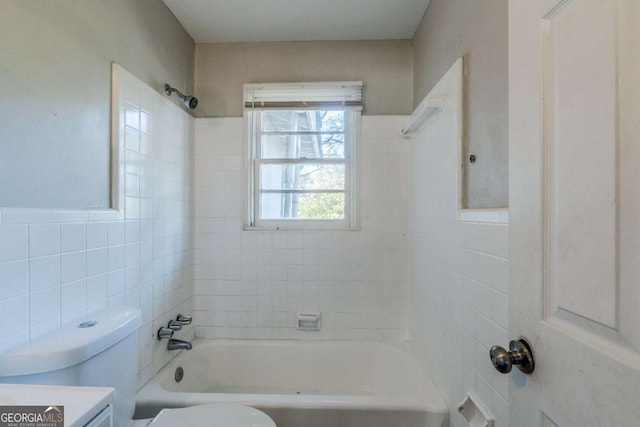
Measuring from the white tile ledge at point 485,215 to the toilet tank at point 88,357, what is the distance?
1291 millimetres

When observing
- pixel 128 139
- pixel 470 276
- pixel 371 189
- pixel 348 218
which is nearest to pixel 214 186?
pixel 128 139

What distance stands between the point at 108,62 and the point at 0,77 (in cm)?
49

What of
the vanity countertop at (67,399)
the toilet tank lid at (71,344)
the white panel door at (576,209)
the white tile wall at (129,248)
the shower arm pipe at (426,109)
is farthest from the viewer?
the shower arm pipe at (426,109)

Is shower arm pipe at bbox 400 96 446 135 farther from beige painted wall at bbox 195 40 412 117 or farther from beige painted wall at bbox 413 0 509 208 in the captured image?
beige painted wall at bbox 195 40 412 117

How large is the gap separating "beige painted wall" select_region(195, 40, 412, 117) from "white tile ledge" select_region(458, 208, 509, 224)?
1.10 metres

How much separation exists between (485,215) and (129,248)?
4.90 ft

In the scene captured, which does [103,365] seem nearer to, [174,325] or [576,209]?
[174,325]

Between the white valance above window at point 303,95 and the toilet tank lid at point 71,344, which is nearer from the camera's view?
the toilet tank lid at point 71,344

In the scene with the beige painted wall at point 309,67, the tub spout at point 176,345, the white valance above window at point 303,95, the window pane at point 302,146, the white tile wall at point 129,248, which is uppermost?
the beige painted wall at point 309,67

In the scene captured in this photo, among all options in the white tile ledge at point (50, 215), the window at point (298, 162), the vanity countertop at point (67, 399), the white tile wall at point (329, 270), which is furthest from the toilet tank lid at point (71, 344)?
the window at point (298, 162)

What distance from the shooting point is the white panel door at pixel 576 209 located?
42 cm

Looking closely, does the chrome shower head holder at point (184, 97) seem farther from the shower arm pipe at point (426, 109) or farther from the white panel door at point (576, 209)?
the white panel door at point (576, 209)

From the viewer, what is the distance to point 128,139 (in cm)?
139

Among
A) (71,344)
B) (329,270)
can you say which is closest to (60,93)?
(71,344)
